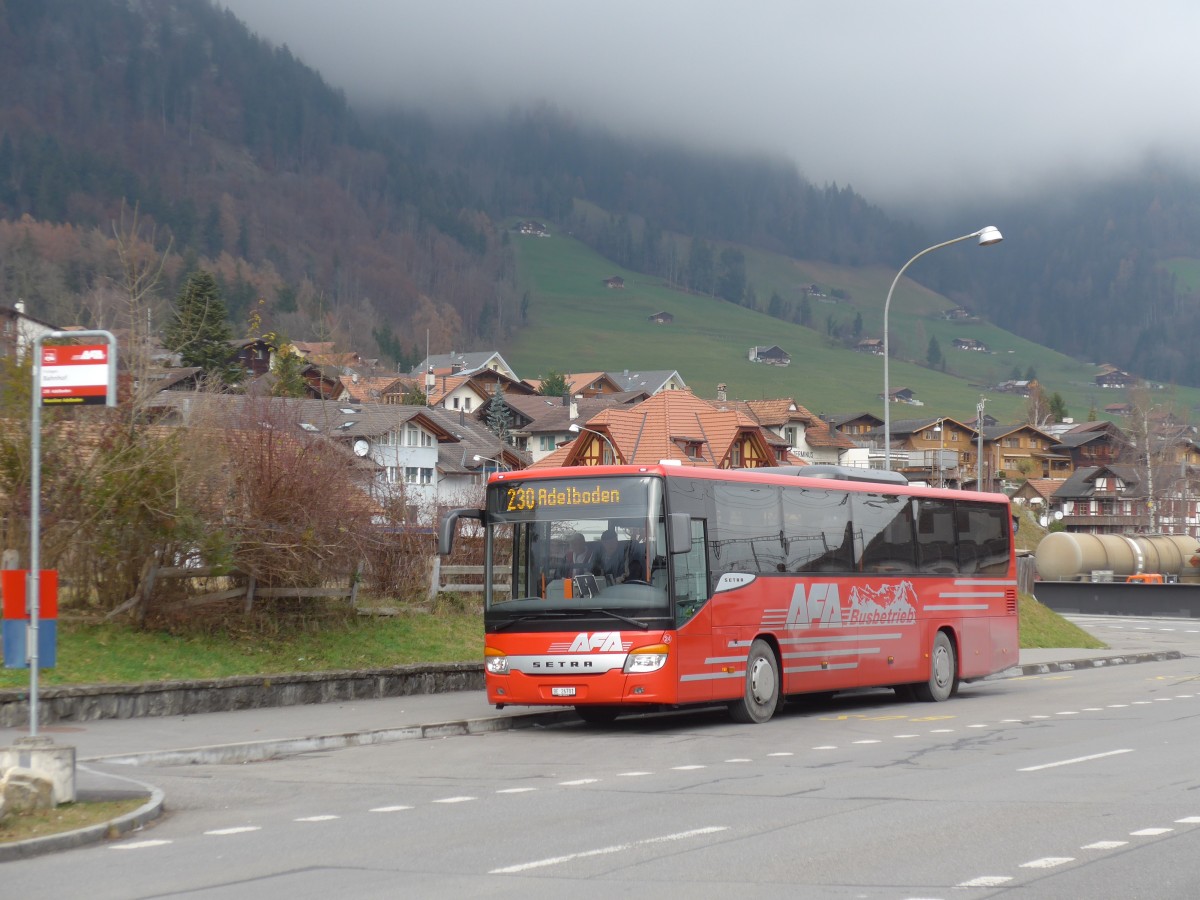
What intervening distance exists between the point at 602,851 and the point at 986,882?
8.08 feet

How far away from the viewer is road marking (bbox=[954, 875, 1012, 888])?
814 cm

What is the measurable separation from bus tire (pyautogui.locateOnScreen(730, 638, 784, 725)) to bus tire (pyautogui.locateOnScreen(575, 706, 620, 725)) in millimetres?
1610

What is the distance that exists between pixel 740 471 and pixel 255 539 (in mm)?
6713

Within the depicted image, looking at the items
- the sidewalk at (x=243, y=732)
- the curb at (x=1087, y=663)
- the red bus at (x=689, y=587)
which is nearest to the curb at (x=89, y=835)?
the sidewalk at (x=243, y=732)

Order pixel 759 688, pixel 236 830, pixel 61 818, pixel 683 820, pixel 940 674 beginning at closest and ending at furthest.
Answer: pixel 61 818, pixel 236 830, pixel 683 820, pixel 759 688, pixel 940 674

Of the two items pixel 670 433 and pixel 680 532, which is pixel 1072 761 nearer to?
pixel 680 532

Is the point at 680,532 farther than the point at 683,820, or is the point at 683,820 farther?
the point at 680,532

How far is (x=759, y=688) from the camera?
1870 cm

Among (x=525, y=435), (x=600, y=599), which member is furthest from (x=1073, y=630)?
(x=525, y=435)

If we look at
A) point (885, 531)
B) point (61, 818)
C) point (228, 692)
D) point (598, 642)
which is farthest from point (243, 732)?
point (885, 531)

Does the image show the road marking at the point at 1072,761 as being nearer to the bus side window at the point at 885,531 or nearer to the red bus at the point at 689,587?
the red bus at the point at 689,587

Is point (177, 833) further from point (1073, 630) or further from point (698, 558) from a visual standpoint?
point (1073, 630)

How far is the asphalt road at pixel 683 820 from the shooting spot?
844cm

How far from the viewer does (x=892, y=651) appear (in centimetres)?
2134
